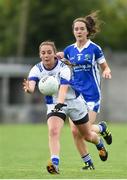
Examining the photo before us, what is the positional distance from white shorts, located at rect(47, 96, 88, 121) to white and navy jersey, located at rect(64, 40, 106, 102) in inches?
31.7

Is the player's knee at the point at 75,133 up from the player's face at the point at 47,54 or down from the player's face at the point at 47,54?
down

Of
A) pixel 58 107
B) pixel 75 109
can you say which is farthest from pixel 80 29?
pixel 58 107

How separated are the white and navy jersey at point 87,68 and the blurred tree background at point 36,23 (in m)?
39.8

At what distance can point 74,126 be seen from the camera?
1295 cm

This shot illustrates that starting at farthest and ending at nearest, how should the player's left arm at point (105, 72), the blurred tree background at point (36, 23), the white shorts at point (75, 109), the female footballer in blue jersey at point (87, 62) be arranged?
the blurred tree background at point (36, 23), the female footballer in blue jersey at point (87, 62), the player's left arm at point (105, 72), the white shorts at point (75, 109)

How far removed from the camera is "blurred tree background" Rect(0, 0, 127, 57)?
54000 mm

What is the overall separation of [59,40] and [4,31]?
3703 mm

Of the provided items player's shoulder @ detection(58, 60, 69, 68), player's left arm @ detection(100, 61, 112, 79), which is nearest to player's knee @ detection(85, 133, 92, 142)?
player's left arm @ detection(100, 61, 112, 79)

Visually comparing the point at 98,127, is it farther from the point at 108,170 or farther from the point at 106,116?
the point at 106,116

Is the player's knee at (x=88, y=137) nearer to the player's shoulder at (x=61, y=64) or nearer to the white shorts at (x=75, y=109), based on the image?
the white shorts at (x=75, y=109)

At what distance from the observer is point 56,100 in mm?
12141

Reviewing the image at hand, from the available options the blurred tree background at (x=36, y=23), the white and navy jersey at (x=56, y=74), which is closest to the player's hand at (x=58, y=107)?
the white and navy jersey at (x=56, y=74)

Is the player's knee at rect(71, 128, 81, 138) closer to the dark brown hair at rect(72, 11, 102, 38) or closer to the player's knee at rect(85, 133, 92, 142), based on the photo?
the player's knee at rect(85, 133, 92, 142)

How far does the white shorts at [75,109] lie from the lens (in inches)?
484
